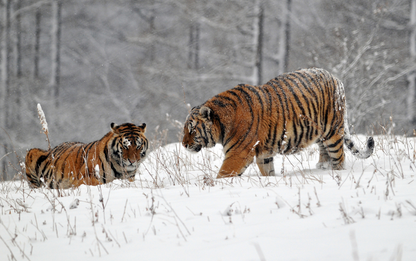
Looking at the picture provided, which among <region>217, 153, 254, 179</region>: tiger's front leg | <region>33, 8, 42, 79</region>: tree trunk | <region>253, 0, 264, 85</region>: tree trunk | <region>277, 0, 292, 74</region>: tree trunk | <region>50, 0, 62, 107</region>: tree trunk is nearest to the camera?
<region>217, 153, 254, 179</region>: tiger's front leg

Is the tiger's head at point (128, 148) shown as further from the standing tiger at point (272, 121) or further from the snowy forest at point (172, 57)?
the snowy forest at point (172, 57)

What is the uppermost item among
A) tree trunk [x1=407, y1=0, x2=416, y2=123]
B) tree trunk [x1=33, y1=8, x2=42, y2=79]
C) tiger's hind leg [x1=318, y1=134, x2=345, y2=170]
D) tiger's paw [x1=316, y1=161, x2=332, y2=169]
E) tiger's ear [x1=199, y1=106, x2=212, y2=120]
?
tree trunk [x1=33, y1=8, x2=42, y2=79]

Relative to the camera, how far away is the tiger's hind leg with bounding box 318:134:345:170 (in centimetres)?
471

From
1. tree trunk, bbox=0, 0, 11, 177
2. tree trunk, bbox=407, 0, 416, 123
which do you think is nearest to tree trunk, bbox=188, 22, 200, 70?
tree trunk, bbox=0, 0, 11, 177

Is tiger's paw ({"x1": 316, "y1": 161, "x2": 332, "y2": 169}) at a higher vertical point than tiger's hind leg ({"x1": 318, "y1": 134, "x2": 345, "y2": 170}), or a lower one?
lower

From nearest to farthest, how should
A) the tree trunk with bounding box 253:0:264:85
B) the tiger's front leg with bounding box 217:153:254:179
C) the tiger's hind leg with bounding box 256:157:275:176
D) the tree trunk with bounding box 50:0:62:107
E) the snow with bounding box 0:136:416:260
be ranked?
the snow with bounding box 0:136:416:260
the tiger's front leg with bounding box 217:153:254:179
the tiger's hind leg with bounding box 256:157:275:176
the tree trunk with bounding box 253:0:264:85
the tree trunk with bounding box 50:0:62:107

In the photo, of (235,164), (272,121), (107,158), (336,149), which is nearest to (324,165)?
(336,149)

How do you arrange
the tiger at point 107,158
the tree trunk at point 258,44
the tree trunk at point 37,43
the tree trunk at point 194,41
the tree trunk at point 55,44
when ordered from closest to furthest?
the tiger at point 107,158 < the tree trunk at point 258,44 < the tree trunk at point 194,41 < the tree trunk at point 55,44 < the tree trunk at point 37,43

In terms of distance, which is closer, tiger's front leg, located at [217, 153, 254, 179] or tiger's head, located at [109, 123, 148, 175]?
tiger's front leg, located at [217, 153, 254, 179]

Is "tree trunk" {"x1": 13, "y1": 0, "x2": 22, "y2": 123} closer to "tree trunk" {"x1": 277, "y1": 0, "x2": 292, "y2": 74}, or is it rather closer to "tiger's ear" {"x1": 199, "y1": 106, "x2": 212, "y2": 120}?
"tree trunk" {"x1": 277, "y1": 0, "x2": 292, "y2": 74}

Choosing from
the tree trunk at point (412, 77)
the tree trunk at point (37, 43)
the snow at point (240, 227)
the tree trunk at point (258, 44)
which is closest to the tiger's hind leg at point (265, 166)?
the snow at point (240, 227)

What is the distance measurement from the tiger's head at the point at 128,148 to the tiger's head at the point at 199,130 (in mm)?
665

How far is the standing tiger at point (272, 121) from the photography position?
4250 millimetres

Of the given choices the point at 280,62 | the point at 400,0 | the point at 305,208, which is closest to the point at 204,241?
the point at 305,208
